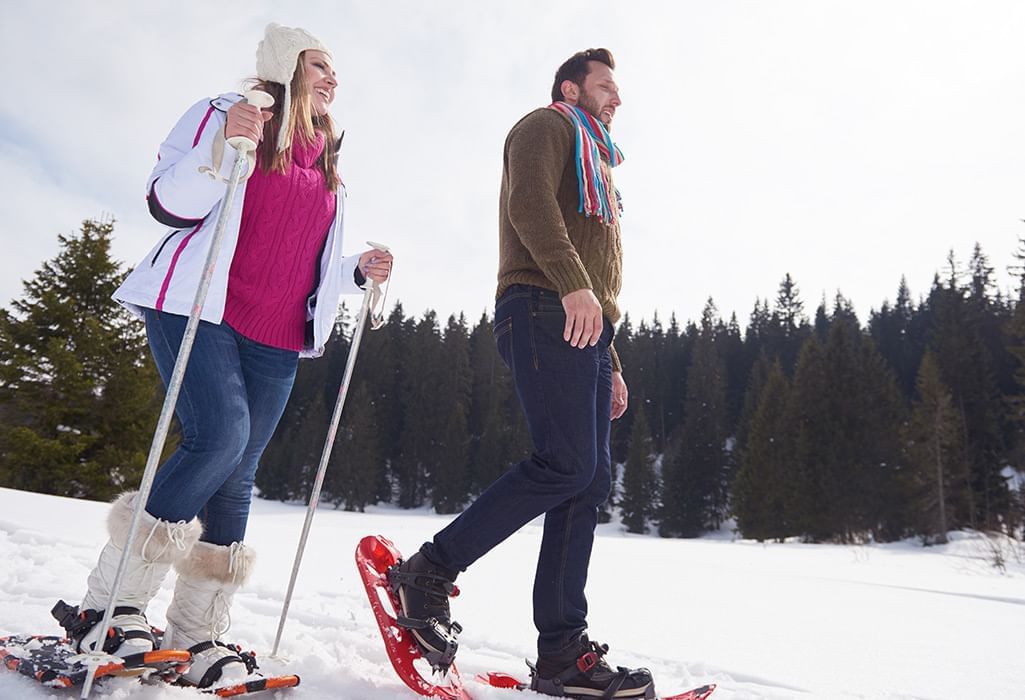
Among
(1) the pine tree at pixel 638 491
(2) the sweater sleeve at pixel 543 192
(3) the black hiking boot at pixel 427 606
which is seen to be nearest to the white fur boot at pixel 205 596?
(3) the black hiking boot at pixel 427 606

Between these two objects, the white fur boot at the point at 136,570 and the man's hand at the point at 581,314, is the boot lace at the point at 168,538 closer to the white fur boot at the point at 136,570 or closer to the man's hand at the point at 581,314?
the white fur boot at the point at 136,570

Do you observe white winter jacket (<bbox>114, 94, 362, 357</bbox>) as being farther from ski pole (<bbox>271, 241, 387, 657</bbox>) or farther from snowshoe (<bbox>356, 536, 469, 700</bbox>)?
snowshoe (<bbox>356, 536, 469, 700</bbox>)

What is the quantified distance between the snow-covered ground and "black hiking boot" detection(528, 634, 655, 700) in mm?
117

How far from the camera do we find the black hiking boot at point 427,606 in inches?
78.2

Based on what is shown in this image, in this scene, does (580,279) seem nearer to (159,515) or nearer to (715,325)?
(159,515)

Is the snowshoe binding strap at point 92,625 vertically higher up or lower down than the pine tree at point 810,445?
lower down

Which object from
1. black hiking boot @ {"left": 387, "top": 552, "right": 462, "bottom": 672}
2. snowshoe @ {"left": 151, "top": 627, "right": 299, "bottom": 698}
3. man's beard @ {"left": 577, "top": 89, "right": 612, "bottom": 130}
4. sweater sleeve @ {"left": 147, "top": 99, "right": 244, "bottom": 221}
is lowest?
snowshoe @ {"left": 151, "top": 627, "right": 299, "bottom": 698}

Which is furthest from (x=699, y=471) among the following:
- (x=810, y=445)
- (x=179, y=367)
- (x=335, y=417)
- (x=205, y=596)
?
(x=179, y=367)

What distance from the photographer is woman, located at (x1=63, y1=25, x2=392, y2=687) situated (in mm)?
1793

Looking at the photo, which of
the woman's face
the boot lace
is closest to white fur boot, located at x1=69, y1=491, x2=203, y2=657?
the boot lace

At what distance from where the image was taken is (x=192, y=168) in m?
1.75

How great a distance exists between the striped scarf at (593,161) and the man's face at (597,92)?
6 cm

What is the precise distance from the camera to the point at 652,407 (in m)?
54.0

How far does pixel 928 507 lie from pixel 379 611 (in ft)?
106
